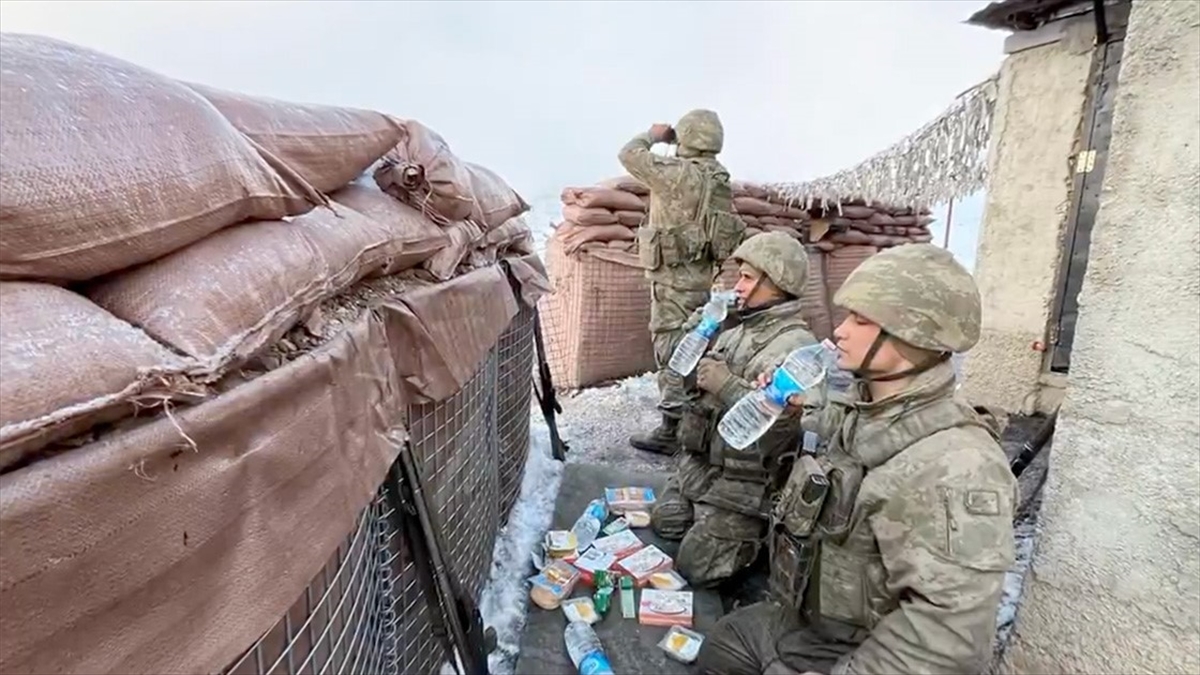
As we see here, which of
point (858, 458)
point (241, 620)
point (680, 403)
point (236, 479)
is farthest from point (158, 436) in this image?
point (680, 403)

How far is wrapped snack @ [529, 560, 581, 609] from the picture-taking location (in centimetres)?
226

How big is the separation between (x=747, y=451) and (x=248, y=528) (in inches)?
81.0

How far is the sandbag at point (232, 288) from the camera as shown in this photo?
0.64m

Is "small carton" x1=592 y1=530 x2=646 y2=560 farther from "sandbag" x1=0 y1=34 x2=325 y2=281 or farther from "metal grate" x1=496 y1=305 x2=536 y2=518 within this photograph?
"sandbag" x1=0 y1=34 x2=325 y2=281

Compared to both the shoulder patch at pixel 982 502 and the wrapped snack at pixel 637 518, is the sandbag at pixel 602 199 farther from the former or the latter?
the shoulder patch at pixel 982 502

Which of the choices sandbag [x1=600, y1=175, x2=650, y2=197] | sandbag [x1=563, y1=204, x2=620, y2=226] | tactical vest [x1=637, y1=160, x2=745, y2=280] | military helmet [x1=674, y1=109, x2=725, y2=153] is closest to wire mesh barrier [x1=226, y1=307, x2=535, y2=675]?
tactical vest [x1=637, y1=160, x2=745, y2=280]

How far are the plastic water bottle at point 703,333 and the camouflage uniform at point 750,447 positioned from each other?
68mm

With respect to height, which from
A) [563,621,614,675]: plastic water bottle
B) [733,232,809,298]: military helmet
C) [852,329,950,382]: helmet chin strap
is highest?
[733,232,809,298]: military helmet

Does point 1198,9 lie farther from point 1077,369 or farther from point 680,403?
point 680,403

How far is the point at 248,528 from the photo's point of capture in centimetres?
67

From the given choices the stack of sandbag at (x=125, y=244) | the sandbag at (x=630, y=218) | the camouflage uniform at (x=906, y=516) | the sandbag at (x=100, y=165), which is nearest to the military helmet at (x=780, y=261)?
the camouflage uniform at (x=906, y=516)

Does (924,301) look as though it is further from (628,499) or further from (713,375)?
(628,499)

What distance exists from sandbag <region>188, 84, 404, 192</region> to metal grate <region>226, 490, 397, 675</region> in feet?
2.10

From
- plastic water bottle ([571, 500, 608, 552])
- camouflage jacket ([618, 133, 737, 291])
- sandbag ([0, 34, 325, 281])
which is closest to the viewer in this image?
sandbag ([0, 34, 325, 281])
